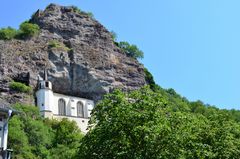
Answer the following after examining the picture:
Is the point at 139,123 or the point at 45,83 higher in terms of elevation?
the point at 45,83

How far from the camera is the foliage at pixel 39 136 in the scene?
233ft

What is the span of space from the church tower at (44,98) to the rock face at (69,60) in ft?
6.76

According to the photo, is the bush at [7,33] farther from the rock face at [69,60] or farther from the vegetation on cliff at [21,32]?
the rock face at [69,60]

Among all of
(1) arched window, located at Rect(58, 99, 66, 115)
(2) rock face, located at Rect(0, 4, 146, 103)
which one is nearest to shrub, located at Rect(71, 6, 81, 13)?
(2) rock face, located at Rect(0, 4, 146, 103)

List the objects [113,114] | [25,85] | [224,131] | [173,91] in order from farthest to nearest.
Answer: [173,91]
[25,85]
[224,131]
[113,114]

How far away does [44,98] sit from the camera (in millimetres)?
95625

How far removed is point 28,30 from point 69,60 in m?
11.7

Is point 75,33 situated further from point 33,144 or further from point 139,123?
point 139,123

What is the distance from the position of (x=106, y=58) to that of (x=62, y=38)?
35.1ft

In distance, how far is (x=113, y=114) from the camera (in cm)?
2861

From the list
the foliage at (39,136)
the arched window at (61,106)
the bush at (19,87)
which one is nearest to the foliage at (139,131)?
the foliage at (39,136)

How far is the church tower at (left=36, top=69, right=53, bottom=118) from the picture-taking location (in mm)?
94812

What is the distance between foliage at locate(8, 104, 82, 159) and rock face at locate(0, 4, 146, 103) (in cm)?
853

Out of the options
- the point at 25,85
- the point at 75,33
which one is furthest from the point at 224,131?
the point at 75,33
